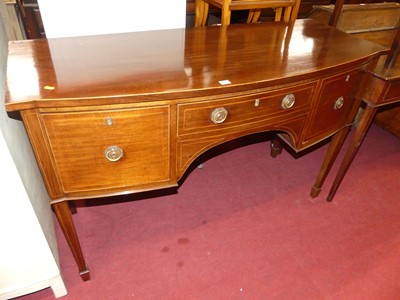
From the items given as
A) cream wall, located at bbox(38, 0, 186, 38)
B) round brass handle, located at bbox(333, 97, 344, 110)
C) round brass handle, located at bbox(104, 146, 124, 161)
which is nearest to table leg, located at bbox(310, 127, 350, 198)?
round brass handle, located at bbox(333, 97, 344, 110)

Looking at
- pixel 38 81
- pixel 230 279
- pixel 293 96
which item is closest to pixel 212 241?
pixel 230 279

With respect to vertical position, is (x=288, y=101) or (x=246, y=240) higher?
(x=288, y=101)

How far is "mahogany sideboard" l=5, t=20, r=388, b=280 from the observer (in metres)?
0.85

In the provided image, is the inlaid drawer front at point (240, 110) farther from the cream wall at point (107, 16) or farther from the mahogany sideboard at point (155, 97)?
the cream wall at point (107, 16)

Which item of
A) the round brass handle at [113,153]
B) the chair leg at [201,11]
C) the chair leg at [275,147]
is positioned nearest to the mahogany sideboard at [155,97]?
the round brass handle at [113,153]

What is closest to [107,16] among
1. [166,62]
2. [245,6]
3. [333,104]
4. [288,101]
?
[166,62]

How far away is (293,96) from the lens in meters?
1.11

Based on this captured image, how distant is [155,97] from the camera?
0.86 m

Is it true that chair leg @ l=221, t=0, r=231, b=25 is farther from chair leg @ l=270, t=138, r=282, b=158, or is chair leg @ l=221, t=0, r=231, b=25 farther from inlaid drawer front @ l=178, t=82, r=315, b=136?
chair leg @ l=270, t=138, r=282, b=158

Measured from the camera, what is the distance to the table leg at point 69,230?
106 cm

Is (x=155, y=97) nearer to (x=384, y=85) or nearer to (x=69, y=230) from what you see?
(x=69, y=230)

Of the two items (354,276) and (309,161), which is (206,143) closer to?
(354,276)

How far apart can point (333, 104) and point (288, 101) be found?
0.98ft

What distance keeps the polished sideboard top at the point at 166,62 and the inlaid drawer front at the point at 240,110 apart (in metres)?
0.06
